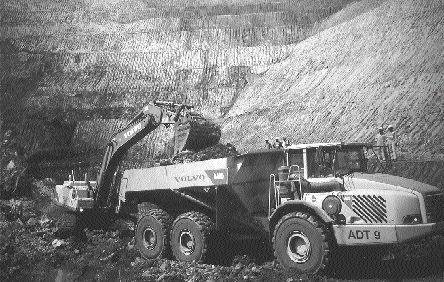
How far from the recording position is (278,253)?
6480 millimetres

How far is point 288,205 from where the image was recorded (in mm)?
6566

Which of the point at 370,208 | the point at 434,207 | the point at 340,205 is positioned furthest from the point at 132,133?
the point at 434,207

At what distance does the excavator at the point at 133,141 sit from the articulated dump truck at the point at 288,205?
3.25 feet

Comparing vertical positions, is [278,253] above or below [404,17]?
below

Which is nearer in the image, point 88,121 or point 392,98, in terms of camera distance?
point 392,98

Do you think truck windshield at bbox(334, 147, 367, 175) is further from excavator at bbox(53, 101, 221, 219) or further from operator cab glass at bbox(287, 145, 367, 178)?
excavator at bbox(53, 101, 221, 219)

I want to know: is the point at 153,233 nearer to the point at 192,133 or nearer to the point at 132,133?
the point at 192,133

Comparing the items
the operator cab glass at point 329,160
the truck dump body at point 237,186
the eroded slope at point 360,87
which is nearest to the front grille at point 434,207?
the operator cab glass at point 329,160

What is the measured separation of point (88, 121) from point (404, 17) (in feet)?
51.6

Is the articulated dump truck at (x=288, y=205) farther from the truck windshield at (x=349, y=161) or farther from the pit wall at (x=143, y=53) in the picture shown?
the pit wall at (x=143, y=53)

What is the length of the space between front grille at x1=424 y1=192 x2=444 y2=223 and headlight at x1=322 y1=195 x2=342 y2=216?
109 centimetres

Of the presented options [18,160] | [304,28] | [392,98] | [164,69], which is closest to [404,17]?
[392,98]

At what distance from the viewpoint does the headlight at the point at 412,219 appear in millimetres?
5809

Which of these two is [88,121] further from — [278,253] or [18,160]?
[278,253]
